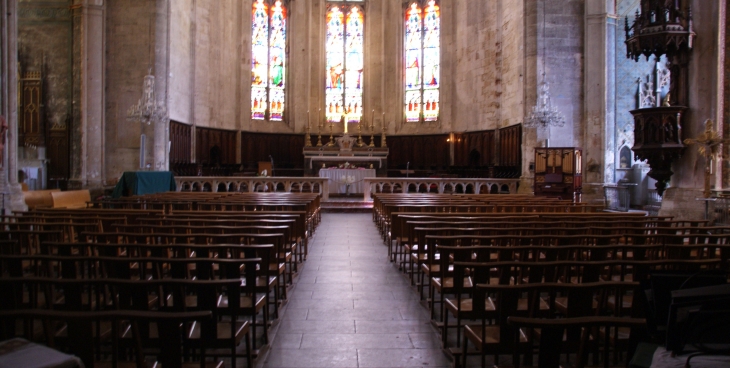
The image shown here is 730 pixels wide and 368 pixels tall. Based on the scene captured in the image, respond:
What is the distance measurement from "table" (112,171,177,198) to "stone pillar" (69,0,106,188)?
4.08m

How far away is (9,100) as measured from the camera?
11148 mm

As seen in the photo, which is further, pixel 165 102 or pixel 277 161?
pixel 277 161

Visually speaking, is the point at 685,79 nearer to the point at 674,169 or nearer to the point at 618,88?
the point at 674,169

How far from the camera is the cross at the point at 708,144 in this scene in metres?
9.89

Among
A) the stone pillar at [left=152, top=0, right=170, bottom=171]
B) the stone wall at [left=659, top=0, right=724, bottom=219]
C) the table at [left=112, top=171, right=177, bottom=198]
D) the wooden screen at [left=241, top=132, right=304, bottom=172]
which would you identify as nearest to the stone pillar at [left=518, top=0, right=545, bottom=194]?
the stone wall at [left=659, top=0, right=724, bottom=219]

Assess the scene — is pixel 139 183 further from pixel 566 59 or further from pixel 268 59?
pixel 268 59

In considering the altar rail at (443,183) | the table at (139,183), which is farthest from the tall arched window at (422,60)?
the table at (139,183)

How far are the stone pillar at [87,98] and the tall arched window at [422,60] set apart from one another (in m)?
15.3

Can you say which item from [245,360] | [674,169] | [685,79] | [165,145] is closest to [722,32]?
[685,79]

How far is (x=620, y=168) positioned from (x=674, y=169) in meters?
8.32

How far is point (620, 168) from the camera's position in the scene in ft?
64.0

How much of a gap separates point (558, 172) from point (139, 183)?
12093 mm

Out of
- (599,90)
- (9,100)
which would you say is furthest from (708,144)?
(9,100)

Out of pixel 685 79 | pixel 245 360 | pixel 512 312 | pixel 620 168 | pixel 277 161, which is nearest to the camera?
pixel 512 312
